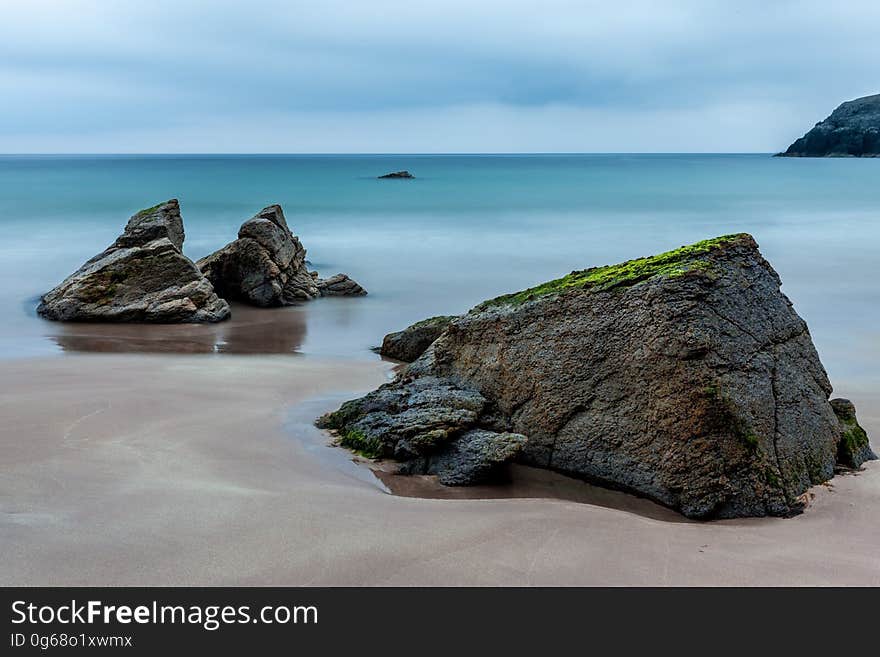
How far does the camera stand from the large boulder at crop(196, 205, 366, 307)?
16734mm

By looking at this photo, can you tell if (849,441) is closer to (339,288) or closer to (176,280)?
(176,280)

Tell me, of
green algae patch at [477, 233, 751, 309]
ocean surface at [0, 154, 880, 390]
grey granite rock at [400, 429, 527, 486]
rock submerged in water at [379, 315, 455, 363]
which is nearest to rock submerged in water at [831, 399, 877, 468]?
green algae patch at [477, 233, 751, 309]

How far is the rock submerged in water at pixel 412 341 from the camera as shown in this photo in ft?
38.5

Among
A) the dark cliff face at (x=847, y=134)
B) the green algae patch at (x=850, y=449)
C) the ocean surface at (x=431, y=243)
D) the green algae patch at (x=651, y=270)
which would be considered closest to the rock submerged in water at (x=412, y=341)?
the ocean surface at (x=431, y=243)

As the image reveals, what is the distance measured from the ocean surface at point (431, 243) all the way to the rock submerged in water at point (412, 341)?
0.48m

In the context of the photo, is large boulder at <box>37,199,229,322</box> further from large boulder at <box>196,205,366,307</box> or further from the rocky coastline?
large boulder at <box>196,205,366,307</box>

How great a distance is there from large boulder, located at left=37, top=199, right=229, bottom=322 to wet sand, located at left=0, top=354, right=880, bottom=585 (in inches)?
269

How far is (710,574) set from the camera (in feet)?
15.2

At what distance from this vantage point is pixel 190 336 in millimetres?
13617

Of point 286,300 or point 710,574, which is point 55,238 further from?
point 710,574

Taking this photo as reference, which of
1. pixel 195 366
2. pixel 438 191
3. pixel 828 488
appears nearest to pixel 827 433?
pixel 828 488

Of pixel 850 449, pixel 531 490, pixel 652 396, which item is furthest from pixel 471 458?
pixel 850 449

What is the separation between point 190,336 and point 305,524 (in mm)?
9029
